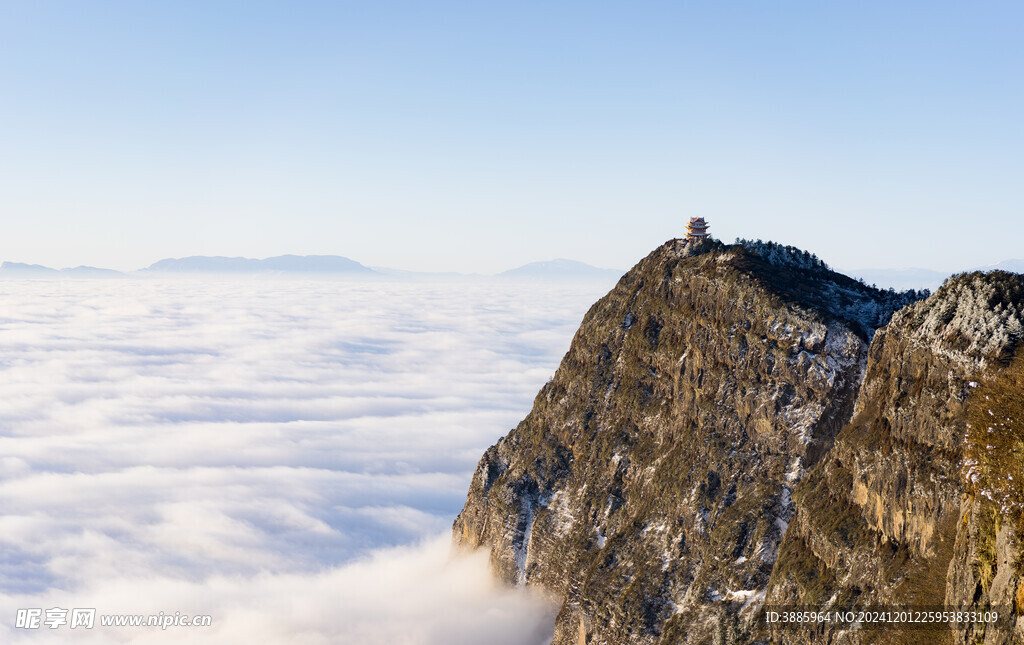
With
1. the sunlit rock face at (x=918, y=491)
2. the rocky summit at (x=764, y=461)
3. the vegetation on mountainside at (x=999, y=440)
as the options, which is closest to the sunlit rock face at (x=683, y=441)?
the rocky summit at (x=764, y=461)

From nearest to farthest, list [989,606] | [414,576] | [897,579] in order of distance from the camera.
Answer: [989,606] < [897,579] < [414,576]

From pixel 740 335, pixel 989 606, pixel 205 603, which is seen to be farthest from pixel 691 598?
pixel 205 603

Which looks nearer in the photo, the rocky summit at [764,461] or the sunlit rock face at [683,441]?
the rocky summit at [764,461]

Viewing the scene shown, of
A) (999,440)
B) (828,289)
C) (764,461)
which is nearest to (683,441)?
(764,461)

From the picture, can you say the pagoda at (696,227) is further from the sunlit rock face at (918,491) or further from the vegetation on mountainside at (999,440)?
the vegetation on mountainside at (999,440)

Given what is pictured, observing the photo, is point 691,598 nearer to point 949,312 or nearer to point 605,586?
point 605,586

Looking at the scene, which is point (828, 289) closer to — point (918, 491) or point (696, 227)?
point (696, 227)
